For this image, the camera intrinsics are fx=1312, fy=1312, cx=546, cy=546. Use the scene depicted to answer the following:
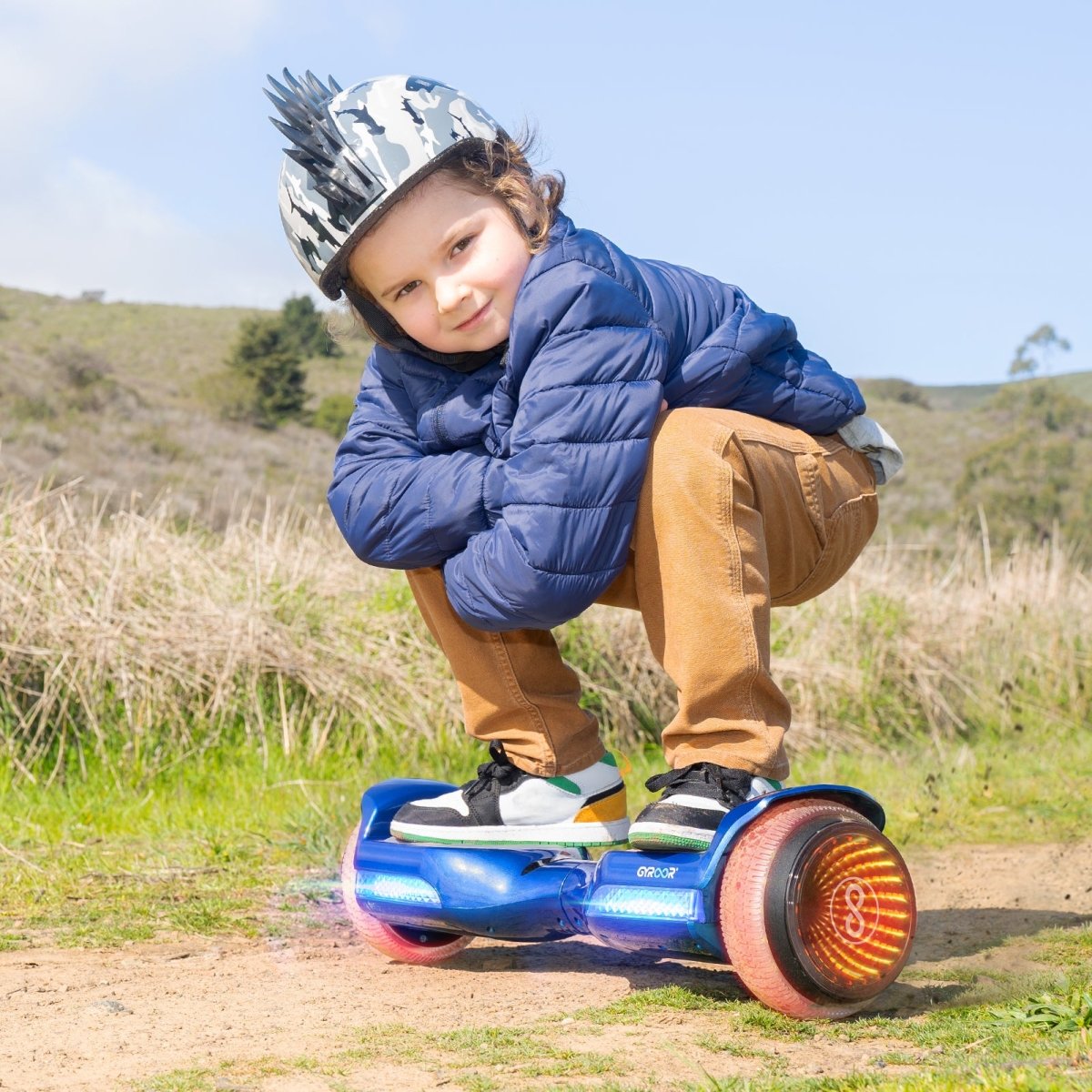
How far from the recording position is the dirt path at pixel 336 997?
6.06ft

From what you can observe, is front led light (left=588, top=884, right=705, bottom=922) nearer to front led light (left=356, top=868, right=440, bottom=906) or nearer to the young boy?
the young boy

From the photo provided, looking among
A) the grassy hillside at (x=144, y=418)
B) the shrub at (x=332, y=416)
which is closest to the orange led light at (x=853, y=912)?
the grassy hillside at (x=144, y=418)

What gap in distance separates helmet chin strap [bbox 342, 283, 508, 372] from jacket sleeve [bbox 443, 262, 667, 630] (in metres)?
0.31

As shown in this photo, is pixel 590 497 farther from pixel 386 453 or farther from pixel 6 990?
pixel 6 990

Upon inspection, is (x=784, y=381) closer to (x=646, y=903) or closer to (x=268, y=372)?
(x=646, y=903)

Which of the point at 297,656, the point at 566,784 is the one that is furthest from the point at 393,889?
the point at 297,656

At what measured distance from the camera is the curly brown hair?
2416 millimetres

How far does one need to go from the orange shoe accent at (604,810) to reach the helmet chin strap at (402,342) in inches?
34.6

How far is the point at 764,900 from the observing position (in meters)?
1.99

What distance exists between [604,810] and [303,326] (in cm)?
3594

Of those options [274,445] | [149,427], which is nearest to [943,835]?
[149,427]

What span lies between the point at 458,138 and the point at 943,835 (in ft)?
8.33

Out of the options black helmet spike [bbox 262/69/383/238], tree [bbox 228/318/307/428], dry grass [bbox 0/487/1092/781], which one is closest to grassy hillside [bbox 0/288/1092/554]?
tree [bbox 228/318/307/428]

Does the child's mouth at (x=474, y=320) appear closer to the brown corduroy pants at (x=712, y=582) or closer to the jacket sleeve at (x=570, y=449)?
the jacket sleeve at (x=570, y=449)
